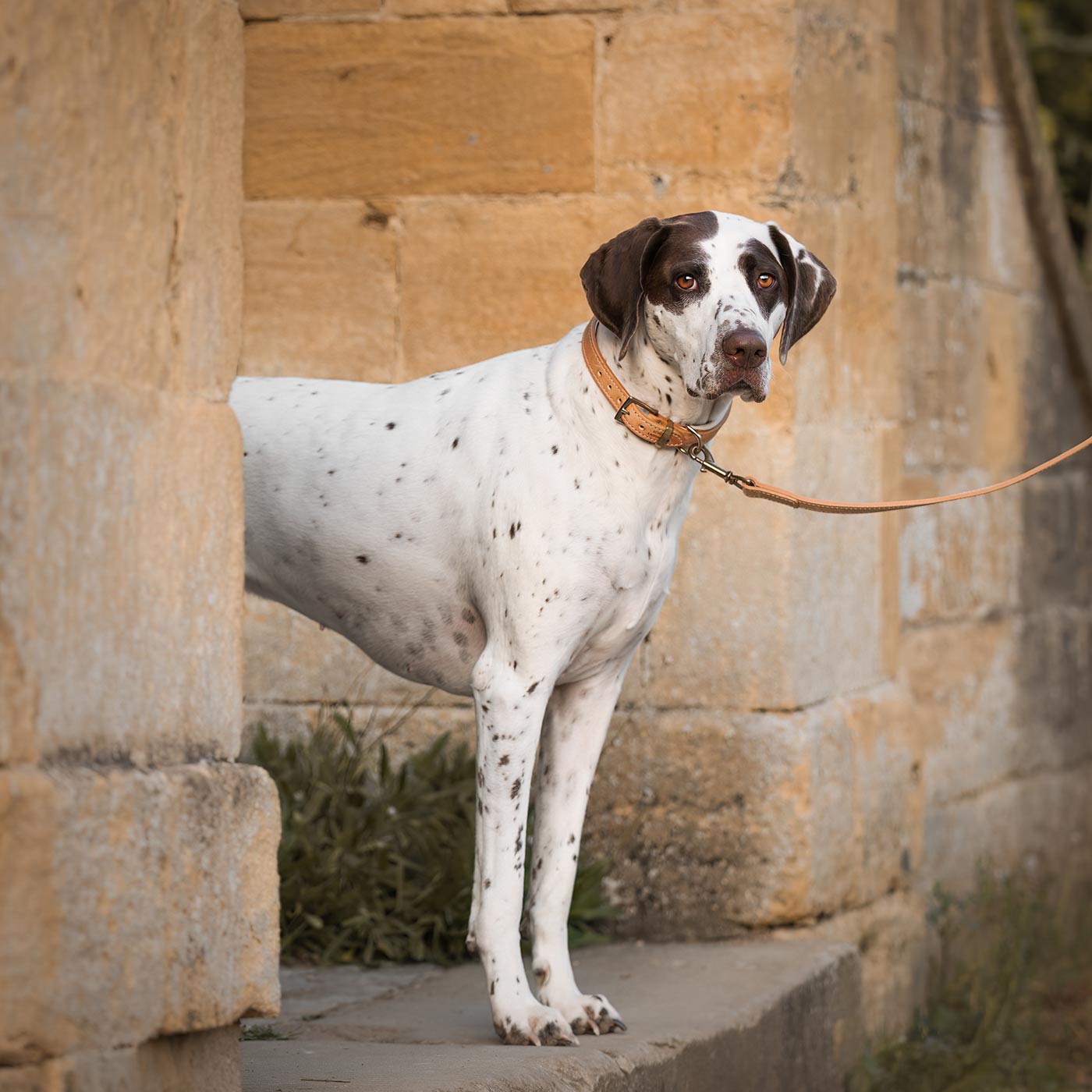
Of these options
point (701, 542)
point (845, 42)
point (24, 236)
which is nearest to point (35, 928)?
point (24, 236)

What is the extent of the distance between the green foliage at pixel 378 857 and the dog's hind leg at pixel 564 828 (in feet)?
2.82

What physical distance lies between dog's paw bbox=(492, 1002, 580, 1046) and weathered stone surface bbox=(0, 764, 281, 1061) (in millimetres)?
1003

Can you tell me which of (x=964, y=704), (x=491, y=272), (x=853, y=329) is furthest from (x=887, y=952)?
(x=491, y=272)

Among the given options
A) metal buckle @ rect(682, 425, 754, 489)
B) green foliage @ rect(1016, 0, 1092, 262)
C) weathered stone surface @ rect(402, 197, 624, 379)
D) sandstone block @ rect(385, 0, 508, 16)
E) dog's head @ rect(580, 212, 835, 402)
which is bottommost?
metal buckle @ rect(682, 425, 754, 489)

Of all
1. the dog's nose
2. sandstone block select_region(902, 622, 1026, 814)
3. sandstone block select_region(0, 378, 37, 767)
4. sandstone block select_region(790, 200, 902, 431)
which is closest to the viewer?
sandstone block select_region(0, 378, 37, 767)

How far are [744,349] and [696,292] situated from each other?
0.23m

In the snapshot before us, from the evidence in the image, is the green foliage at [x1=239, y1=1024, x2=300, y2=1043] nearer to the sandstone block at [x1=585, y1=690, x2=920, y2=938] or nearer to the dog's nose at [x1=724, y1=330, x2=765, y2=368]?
the sandstone block at [x1=585, y1=690, x2=920, y2=938]

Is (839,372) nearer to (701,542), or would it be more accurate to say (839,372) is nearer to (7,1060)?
(701,542)

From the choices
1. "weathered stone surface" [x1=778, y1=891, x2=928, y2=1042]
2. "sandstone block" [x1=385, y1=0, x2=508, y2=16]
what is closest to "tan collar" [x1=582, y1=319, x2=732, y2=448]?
"sandstone block" [x1=385, y1=0, x2=508, y2=16]

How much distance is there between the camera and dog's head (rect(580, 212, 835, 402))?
11.5 ft

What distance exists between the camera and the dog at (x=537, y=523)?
11.9 ft

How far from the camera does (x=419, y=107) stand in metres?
5.19

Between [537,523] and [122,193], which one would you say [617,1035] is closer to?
[537,523]

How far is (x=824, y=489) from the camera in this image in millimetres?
5207
